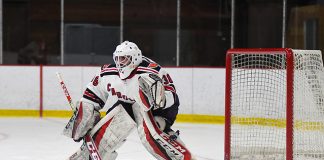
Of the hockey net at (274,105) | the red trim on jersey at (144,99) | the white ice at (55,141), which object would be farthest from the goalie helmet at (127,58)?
the white ice at (55,141)

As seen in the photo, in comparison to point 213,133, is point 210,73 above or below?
above

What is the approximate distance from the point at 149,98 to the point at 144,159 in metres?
1.45

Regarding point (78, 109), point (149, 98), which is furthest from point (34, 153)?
point (149, 98)

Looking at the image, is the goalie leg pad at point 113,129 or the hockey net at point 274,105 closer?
the goalie leg pad at point 113,129

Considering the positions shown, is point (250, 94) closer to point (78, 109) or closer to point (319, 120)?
point (319, 120)

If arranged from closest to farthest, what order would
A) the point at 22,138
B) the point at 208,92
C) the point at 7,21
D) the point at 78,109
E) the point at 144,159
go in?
the point at 78,109
the point at 144,159
the point at 22,138
the point at 208,92
the point at 7,21

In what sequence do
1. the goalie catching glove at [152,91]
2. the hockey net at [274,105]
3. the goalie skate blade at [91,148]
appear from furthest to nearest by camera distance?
1. the hockey net at [274,105]
2. the goalie skate blade at [91,148]
3. the goalie catching glove at [152,91]

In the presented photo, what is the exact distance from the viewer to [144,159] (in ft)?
15.9

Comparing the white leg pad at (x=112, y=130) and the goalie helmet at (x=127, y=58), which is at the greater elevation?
the goalie helmet at (x=127, y=58)

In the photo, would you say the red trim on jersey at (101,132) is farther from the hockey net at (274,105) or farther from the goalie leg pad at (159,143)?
the hockey net at (274,105)

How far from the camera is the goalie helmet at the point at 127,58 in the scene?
3541 mm

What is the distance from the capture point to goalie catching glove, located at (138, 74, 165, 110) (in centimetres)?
341

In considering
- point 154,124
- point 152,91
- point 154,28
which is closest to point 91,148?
point 154,124

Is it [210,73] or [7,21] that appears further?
[7,21]
